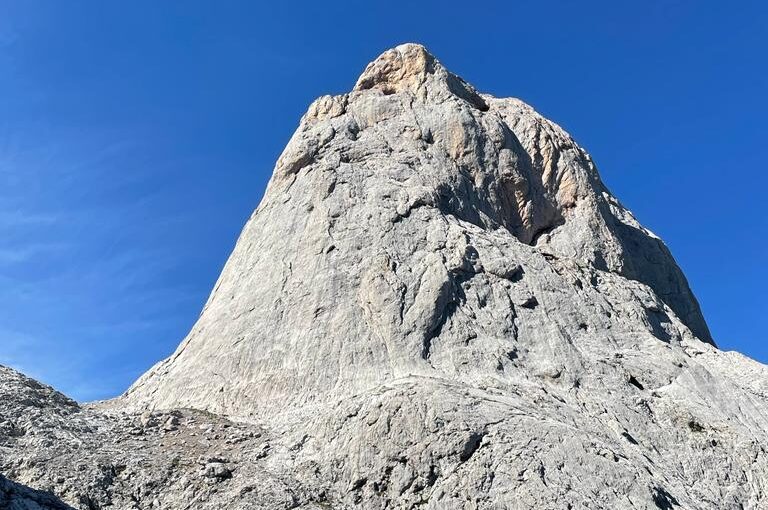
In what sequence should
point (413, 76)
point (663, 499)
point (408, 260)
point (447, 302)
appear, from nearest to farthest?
point (663, 499), point (447, 302), point (408, 260), point (413, 76)

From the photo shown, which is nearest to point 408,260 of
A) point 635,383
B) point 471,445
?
point 635,383

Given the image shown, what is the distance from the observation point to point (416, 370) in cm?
3150

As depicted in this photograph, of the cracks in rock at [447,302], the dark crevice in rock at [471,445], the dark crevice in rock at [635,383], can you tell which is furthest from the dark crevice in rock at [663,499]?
the cracks in rock at [447,302]

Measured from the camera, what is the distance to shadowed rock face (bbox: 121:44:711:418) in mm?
33031

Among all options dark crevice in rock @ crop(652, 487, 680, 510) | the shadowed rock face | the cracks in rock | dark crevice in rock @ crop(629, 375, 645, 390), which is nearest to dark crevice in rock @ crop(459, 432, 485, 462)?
the shadowed rock face

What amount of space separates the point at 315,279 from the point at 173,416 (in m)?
8.68

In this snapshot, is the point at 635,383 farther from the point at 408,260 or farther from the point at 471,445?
the point at 408,260

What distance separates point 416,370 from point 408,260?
6.08m

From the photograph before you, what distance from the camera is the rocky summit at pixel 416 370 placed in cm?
2594

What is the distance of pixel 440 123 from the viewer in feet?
151

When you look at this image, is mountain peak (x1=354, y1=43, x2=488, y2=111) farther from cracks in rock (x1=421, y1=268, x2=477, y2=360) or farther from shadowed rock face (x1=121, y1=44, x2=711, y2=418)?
cracks in rock (x1=421, y1=268, x2=477, y2=360)

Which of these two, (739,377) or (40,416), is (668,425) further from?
(40,416)

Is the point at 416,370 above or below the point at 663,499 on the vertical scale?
above

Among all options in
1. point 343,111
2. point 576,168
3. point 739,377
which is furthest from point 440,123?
point 739,377
